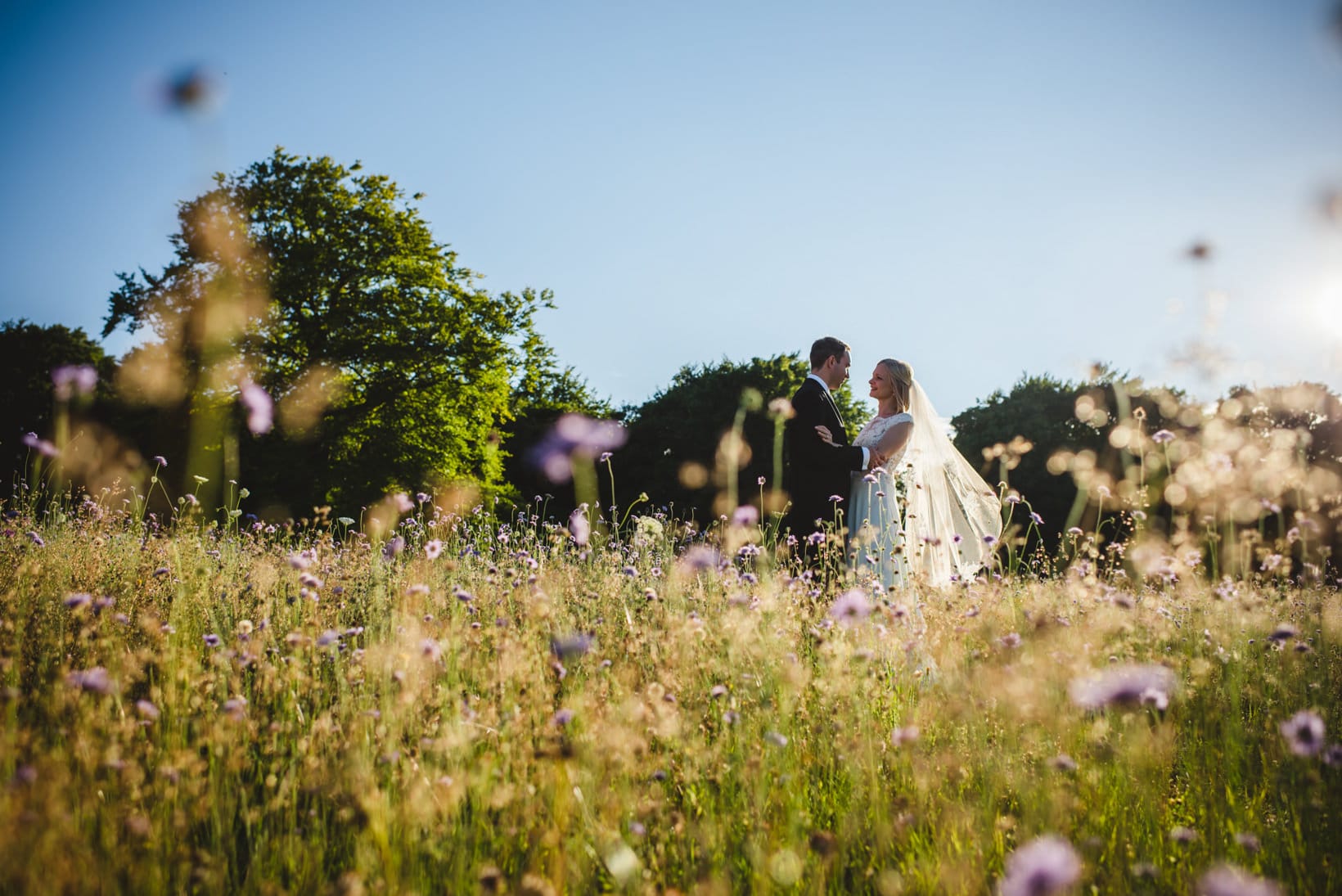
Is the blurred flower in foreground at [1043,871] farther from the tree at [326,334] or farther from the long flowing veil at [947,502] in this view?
the tree at [326,334]

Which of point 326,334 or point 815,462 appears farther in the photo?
point 326,334

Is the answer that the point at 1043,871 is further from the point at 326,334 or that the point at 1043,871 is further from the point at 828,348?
the point at 326,334

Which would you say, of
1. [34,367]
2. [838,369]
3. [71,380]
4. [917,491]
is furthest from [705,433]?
[34,367]

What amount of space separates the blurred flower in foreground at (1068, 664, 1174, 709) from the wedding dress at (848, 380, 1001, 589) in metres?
2.88

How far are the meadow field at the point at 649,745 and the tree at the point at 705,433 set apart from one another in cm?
1624

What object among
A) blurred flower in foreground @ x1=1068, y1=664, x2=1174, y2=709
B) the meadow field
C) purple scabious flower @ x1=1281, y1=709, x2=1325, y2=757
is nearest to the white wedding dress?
the meadow field

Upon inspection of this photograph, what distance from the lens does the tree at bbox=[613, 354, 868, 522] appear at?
2028cm

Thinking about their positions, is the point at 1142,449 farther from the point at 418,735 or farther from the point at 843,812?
the point at 418,735

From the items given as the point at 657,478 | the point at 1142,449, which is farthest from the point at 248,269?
the point at 1142,449

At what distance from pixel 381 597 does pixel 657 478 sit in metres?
19.8

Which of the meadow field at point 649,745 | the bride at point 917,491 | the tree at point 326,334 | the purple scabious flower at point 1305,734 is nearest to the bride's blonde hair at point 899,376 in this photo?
the bride at point 917,491

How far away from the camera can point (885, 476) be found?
4.86 m

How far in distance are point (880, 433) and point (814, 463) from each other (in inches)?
28.6

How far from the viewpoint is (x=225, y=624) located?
2947 millimetres
